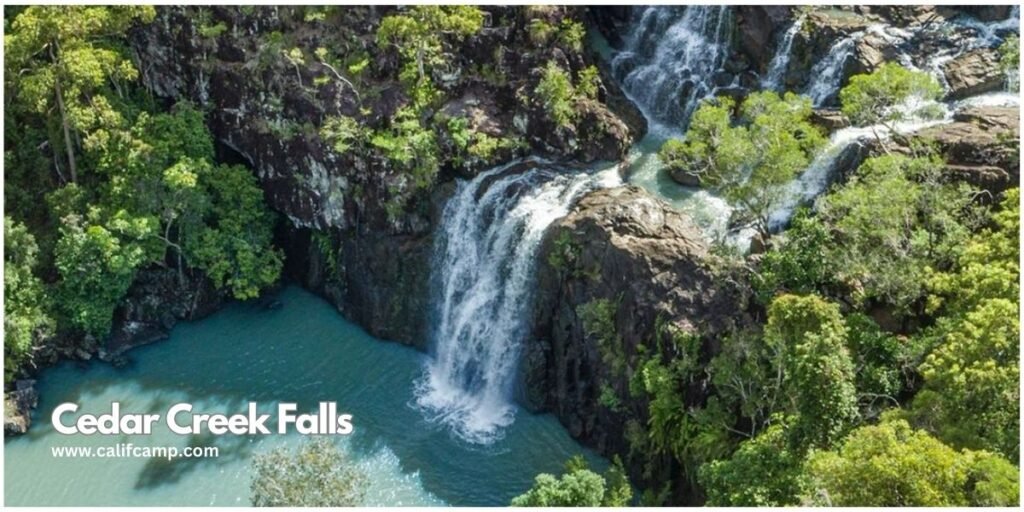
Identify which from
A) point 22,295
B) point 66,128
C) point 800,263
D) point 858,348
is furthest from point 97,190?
point 858,348

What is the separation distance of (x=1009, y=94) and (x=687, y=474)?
45.2 ft

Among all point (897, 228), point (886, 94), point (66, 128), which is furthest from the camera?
point (66, 128)

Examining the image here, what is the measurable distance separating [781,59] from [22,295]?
23.5 m

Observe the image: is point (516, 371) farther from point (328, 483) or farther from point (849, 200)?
point (849, 200)

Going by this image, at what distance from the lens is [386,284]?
30.3 m

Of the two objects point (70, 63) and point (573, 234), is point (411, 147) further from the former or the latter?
point (70, 63)

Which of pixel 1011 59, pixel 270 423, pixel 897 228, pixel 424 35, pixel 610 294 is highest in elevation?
pixel 424 35

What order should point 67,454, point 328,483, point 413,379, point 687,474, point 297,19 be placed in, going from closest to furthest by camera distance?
1. point 328,483
2. point 687,474
3. point 67,454
4. point 413,379
5. point 297,19

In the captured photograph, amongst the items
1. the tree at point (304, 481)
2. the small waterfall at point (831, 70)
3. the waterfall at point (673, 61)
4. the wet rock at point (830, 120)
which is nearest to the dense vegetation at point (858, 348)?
the wet rock at point (830, 120)

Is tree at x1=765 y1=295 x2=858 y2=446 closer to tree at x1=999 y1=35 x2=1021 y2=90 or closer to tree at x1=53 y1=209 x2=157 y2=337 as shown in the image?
tree at x1=999 y1=35 x2=1021 y2=90

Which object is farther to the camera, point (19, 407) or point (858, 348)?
point (19, 407)

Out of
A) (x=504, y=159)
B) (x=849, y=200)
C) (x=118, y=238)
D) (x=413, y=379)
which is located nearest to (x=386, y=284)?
(x=413, y=379)

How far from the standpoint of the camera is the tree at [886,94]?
22484 millimetres

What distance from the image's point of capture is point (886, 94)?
2280cm
